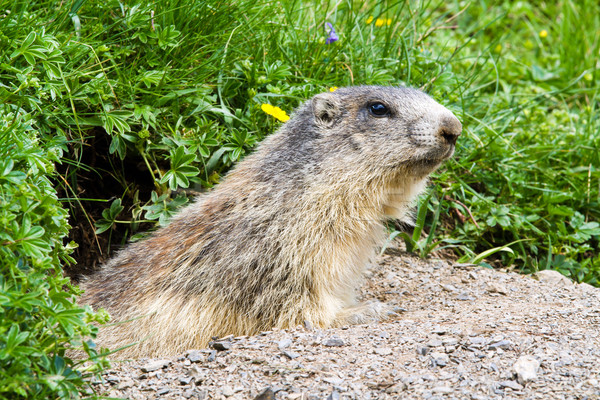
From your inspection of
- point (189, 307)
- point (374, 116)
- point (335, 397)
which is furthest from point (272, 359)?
point (374, 116)

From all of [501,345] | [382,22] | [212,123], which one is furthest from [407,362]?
[382,22]

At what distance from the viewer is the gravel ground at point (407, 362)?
3152 millimetres

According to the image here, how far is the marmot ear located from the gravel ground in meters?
1.50

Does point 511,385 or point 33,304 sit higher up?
point 33,304

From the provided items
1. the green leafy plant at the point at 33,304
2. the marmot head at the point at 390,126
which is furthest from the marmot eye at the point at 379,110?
the green leafy plant at the point at 33,304

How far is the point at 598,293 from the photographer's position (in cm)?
477

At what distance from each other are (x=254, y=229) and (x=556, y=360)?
6.86 ft

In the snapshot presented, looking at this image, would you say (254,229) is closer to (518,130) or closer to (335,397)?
(335,397)

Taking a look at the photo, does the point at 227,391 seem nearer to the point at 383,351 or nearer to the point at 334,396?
the point at 334,396

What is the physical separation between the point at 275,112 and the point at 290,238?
1.23 meters

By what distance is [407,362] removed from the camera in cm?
343

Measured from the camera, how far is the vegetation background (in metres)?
4.21

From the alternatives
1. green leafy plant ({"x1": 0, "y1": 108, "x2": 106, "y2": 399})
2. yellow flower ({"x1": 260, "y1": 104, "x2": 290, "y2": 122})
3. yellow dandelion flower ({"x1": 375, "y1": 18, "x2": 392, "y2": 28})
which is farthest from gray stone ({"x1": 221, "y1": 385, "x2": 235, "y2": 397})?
yellow dandelion flower ({"x1": 375, "y1": 18, "x2": 392, "y2": 28})

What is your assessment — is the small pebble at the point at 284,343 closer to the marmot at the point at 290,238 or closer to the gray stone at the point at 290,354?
the gray stone at the point at 290,354
